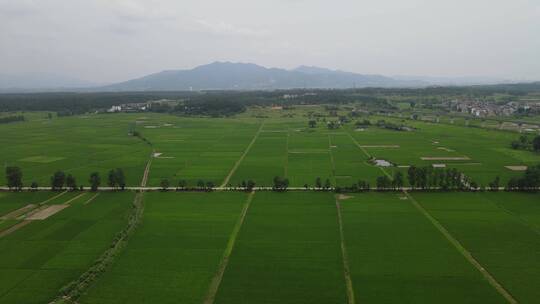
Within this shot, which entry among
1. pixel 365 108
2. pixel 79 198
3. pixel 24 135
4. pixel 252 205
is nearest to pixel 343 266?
pixel 252 205

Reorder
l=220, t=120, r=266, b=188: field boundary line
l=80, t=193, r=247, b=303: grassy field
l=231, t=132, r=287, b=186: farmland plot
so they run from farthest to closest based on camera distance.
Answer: l=231, t=132, r=287, b=186: farmland plot → l=220, t=120, r=266, b=188: field boundary line → l=80, t=193, r=247, b=303: grassy field

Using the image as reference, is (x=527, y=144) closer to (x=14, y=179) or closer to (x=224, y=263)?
(x=224, y=263)

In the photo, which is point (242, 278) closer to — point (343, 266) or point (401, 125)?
point (343, 266)

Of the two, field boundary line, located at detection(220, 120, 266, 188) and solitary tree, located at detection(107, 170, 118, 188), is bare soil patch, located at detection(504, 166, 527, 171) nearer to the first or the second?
field boundary line, located at detection(220, 120, 266, 188)

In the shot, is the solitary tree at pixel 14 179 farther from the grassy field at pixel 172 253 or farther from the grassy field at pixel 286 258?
the grassy field at pixel 286 258

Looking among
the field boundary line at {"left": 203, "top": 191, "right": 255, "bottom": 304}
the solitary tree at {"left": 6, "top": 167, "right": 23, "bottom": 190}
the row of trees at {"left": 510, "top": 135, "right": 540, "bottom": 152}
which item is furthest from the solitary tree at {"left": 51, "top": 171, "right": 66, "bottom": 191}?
the row of trees at {"left": 510, "top": 135, "right": 540, "bottom": 152}

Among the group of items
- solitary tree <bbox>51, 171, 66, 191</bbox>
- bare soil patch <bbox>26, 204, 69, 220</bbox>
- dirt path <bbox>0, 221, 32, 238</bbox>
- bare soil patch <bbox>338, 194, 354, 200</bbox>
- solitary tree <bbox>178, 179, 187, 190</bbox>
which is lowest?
dirt path <bbox>0, 221, 32, 238</bbox>
